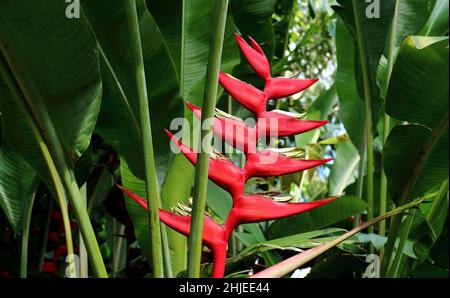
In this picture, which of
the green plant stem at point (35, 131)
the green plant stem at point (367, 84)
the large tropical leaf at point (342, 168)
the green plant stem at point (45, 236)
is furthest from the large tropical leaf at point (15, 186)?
the large tropical leaf at point (342, 168)

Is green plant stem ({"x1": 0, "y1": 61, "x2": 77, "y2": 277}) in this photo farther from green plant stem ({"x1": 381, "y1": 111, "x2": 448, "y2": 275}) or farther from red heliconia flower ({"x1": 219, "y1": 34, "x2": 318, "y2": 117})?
green plant stem ({"x1": 381, "y1": 111, "x2": 448, "y2": 275})

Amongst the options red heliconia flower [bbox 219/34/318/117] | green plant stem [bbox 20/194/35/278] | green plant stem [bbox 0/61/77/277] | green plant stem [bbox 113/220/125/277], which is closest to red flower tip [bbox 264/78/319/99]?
red heliconia flower [bbox 219/34/318/117]

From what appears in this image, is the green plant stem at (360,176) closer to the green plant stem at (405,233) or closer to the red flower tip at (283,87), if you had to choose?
the green plant stem at (405,233)

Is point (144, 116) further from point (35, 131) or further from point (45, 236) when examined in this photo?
point (45, 236)

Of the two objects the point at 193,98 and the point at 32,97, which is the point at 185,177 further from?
the point at 32,97

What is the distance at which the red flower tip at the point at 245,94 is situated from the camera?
0.75m

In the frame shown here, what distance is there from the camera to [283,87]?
77cm

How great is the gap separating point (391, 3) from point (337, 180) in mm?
570

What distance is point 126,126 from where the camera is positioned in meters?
0.96

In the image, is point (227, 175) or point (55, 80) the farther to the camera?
point (55, 80)

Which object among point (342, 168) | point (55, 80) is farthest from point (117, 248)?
point (55, 80)

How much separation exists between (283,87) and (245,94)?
5cm

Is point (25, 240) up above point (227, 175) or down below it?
below
